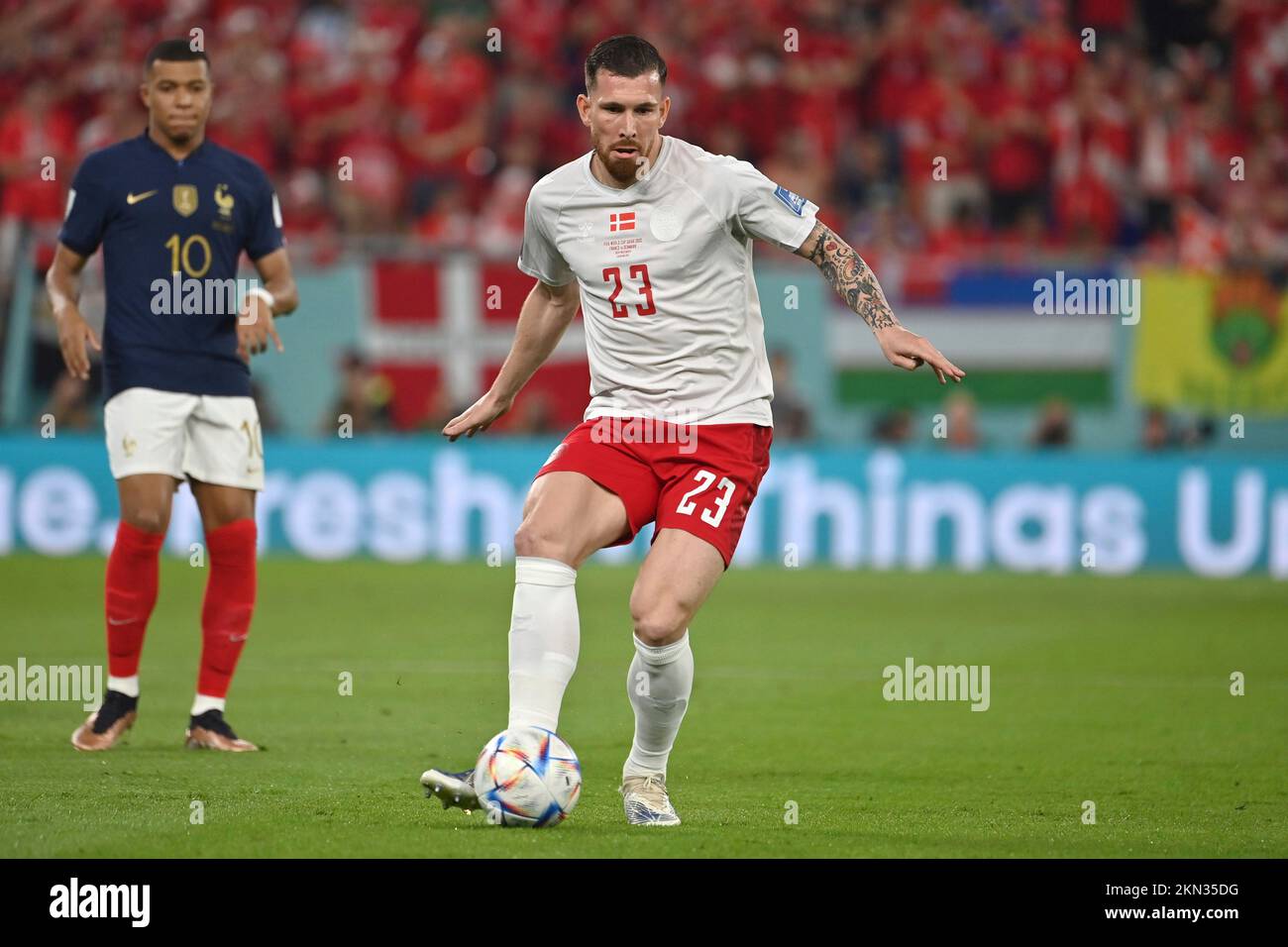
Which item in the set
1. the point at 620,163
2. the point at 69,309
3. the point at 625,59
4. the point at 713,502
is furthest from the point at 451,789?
the point at 69,309

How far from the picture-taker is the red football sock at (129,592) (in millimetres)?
7500

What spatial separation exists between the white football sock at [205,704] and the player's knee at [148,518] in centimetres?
64

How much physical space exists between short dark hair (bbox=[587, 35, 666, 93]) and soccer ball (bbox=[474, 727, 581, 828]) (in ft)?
6.24

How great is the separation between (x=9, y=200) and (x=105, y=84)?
2272 mm

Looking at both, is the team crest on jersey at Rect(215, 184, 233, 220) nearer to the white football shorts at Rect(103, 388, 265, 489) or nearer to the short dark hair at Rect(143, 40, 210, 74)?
the short dark hair at Rect(143, 40, 210, 74)

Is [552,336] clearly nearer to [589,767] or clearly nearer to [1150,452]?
[589,767]

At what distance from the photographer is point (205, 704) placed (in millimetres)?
7469

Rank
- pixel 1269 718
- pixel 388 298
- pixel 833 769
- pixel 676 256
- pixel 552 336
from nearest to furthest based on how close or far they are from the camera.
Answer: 1. pixel 676 256
2. pixel 552 336
3. pixel 833 769
4. pixel 1269 718
5. pixel 388 298

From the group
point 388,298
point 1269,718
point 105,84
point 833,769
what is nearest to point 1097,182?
point 388,298

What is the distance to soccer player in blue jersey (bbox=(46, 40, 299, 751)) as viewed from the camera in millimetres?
7438

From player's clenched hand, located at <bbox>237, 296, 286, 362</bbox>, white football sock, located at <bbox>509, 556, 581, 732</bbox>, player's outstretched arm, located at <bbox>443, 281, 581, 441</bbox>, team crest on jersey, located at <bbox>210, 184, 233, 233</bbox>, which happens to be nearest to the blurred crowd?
team crest on jersey, located at <bbox>210, 184, 233, 233</bbox>

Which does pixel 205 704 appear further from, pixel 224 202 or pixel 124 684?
pixel 224 202
